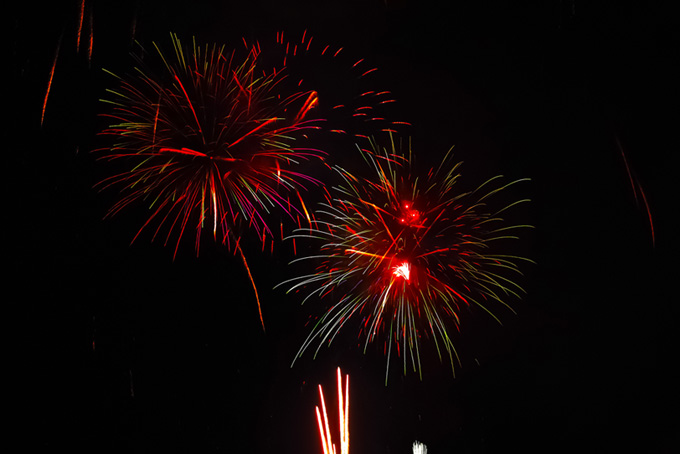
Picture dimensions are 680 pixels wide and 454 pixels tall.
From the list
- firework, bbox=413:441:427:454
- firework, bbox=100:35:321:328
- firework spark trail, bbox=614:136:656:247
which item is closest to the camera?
firework, bbox=100:35:321:328

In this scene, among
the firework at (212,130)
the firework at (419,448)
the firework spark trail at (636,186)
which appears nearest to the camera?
the firework at (212,130)

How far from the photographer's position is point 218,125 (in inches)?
153

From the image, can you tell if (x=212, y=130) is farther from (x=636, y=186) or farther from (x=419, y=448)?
(x=419, y=448)

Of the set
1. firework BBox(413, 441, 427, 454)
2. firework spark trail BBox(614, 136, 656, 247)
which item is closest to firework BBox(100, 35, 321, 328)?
firework spark trail BBox(614, 136, 656, 247)

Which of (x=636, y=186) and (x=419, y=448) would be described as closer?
(x=636, y=186)

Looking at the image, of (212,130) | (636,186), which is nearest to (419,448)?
(636,186)

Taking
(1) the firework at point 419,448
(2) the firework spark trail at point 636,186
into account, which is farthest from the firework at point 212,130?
(1) the firework at point 419,448

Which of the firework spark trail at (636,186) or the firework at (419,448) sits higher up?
the firework spark trail at (636,186)

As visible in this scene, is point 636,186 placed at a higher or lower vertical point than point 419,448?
higher

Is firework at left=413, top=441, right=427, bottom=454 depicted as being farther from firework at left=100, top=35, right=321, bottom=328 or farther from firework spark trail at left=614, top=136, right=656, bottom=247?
firework at left=100, top=35, right=321, bottom=328

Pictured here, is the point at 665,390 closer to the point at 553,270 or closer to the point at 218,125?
the point at 553,270

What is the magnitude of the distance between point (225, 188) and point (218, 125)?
1.88ft

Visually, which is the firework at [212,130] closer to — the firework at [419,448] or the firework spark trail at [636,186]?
the firework spark trail at [636,186]

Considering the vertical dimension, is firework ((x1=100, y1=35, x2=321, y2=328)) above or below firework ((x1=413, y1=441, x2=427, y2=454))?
above
